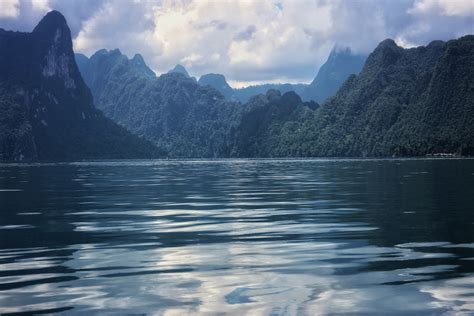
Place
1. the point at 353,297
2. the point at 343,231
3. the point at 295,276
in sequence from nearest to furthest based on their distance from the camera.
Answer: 1. the point at 353,297
2. the point at 295,276
3. the point at 343,231

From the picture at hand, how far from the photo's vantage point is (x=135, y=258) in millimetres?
17703

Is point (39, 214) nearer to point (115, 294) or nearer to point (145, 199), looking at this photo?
point (145, 199)

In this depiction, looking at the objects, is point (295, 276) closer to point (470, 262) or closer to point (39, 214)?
point (470, 262)

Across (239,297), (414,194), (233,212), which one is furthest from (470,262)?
(414,194)

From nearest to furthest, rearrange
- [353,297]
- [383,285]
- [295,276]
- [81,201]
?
[353,297]
[383,285]
[295,276]
[81,201]

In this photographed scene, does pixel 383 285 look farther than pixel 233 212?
No

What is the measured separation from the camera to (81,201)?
134ft

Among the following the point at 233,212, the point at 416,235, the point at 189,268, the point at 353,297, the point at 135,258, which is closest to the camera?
the point at 353,297

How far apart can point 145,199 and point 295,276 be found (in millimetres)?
28036

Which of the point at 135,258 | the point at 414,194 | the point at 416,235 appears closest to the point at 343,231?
the point at 416,235

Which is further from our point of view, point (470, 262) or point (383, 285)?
point (470, 262)

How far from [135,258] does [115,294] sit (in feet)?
15.5

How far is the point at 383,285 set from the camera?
44.3ft

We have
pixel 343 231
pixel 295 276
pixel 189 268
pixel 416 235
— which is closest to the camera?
pixel 295 276
